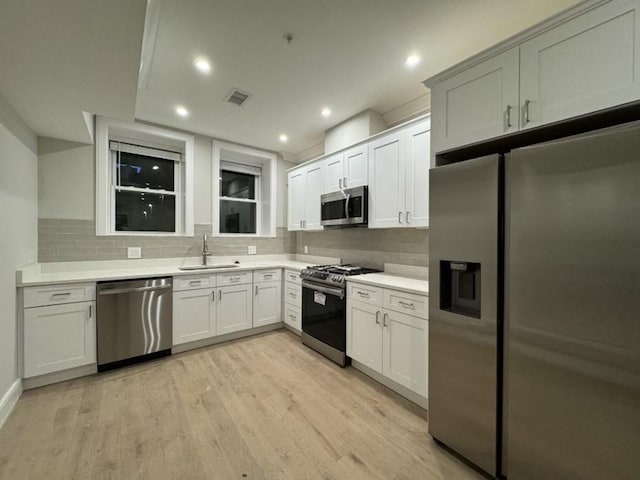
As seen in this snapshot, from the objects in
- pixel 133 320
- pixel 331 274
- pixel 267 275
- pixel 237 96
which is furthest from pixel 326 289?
pixel 237 96

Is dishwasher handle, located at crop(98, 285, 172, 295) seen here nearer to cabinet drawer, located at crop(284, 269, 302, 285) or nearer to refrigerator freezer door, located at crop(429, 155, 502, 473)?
cabinet drawer, located at crop(284, 269, 302, 285)

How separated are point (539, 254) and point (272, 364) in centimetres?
254

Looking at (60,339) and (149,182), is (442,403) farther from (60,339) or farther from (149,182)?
(149,182)

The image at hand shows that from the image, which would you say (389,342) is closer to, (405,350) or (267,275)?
(405,350)

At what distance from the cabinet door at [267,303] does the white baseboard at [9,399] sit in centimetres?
216

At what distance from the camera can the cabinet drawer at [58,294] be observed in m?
2.31

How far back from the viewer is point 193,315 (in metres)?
3.15

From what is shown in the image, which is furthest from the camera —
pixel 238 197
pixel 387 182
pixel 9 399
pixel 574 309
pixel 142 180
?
pixel 238 197

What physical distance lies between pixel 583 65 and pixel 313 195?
2884mm

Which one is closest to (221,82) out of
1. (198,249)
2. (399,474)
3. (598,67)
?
(198,249)

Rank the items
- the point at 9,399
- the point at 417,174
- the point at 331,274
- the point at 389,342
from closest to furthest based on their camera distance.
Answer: the point at 9,399 < the point at 389,342 < the point at 417,174 < the point at 331,274

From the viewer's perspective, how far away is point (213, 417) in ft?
6.57

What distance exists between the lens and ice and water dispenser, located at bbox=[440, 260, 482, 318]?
62.6 inches

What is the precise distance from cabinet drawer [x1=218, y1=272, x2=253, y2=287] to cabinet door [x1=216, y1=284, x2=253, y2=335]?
54 mm
